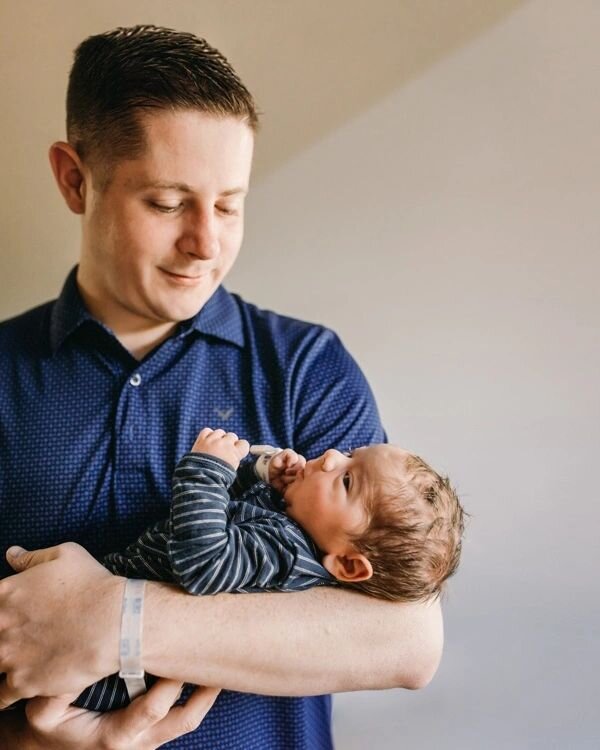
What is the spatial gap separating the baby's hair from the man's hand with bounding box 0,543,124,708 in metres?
A: 0.41

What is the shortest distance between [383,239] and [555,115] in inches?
18.4

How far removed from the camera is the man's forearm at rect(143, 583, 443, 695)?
47.6 inches

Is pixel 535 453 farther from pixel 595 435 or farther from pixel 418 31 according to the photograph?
pixel 418 31

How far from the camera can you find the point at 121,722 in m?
1.24

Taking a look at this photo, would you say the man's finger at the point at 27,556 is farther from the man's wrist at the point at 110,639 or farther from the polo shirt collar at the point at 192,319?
the polo shirt collar at the point at 192,319

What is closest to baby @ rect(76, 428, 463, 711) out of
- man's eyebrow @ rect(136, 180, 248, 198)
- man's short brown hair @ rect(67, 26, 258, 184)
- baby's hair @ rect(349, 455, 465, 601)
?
baby's hair @ rect(349, 455, 465, 601)

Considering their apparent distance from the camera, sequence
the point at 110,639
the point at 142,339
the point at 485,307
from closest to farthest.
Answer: the point at 110,639 → the point at 142,339 → the point at 485,307

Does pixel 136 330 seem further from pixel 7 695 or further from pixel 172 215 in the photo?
pixel 7 695

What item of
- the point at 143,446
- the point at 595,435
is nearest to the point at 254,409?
the point at 143,446

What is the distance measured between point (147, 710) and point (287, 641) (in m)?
0.24

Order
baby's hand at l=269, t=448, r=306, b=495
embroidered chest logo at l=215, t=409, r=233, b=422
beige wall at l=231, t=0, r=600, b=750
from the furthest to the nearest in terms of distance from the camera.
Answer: beige wall at l=231, t=0, r=600, b=750 → embroidered chest logo at l=215, t=409, r=233, b=422 → baby's hand at l=269, t=448, r=306, b=495

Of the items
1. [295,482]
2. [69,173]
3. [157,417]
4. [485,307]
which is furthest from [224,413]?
[485,307]

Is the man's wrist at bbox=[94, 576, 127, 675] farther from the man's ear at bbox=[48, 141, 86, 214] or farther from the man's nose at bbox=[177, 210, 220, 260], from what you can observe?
the man's ear at bbox=[48, 141, 86, 214]

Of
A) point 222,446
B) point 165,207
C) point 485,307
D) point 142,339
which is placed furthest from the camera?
point 485,307
